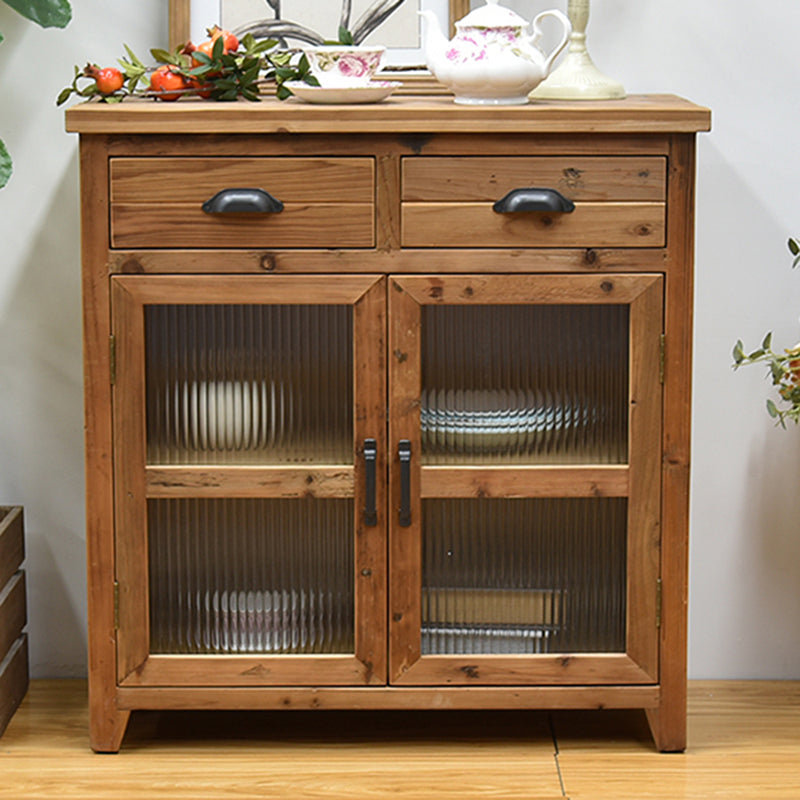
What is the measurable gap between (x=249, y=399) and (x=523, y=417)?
1.53ft

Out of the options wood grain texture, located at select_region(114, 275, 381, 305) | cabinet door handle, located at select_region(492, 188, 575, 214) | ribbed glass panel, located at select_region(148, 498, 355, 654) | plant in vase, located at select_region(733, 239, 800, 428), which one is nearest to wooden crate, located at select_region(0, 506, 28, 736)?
ribbed glass panel, located at select_region(148, 498, 355, 654)

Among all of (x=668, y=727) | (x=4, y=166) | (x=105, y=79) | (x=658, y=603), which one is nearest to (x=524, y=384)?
(x=658, y=603)

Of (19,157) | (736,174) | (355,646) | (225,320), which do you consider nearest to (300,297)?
(225,320)

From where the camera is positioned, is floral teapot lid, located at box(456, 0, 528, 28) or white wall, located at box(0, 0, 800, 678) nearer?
floral teapot lid, located at box(456, 0, 528, 28)

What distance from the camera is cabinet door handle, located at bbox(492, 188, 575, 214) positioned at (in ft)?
7.04

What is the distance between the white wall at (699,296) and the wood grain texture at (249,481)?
527 mm

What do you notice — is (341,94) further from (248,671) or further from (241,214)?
(248,671)

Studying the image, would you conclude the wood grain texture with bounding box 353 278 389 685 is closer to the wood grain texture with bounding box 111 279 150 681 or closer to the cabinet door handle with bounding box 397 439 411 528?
the cabinet door handle with bounding box 397 439 411 528

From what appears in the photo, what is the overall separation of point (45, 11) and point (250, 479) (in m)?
0.96

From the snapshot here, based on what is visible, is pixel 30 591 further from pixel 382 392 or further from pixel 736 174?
pixel 736 174

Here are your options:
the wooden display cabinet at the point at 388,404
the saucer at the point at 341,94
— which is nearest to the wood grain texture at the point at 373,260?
the wooden display cabinet at the point at 388,404

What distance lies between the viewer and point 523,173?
2.16 metres

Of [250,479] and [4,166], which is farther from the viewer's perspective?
[4,166]

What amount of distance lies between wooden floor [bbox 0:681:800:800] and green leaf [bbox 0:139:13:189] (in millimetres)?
1001
